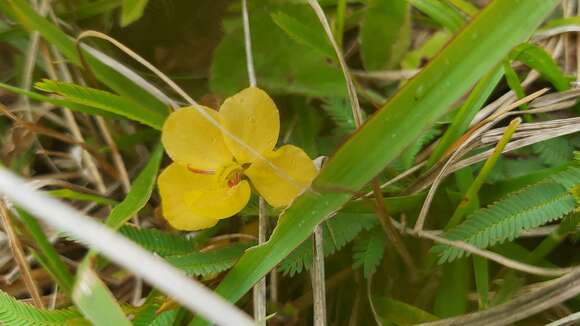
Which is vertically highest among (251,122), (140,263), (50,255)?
(251,122)

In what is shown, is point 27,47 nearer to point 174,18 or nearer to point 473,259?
point 174,18

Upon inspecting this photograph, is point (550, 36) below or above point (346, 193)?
above

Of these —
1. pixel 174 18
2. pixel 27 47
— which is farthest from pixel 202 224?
pixel 27 47

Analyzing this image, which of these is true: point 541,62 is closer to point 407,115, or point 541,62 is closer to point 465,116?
point 465,116

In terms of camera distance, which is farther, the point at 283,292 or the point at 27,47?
the point at 27,47

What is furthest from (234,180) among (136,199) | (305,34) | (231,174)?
(305,34)

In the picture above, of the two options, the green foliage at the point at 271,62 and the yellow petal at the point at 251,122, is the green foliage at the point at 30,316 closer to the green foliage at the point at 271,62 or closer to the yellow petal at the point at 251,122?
the yellow petal at the point at 251,122

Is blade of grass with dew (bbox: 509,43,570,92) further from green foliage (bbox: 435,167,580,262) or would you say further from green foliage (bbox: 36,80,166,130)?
green foliage (bbox: 36,80,166,130)

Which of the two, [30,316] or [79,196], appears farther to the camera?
[79,196]
